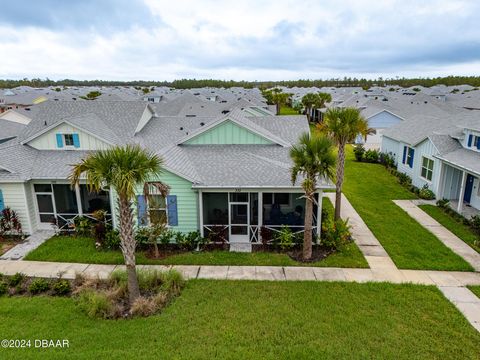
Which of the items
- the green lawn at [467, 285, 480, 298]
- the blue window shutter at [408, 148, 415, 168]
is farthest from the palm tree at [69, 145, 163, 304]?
the blue window shutter at [408, 148, 415, 168]

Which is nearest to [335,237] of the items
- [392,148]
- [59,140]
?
[59,140]

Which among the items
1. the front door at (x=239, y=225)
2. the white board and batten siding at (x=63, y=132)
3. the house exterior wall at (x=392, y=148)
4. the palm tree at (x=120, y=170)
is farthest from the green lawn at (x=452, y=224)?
the white board and batten siding at (x=63, y=132)

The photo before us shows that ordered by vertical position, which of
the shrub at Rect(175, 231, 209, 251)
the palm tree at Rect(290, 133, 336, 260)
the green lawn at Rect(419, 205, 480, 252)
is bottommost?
the green lawn at Rect(419, 205, 480, 252)

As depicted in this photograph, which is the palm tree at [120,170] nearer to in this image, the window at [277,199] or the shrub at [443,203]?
the window at [277,199]

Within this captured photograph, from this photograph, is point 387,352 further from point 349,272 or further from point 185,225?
point 185,225

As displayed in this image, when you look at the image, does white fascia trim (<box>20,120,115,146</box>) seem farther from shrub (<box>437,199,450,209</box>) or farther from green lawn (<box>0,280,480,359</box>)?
shrub (<box>437,199,450,209</box>)

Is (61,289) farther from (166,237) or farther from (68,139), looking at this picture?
(68,139)
